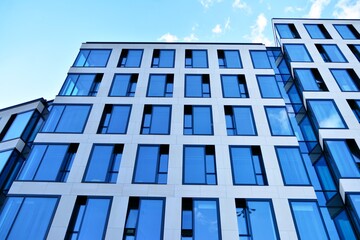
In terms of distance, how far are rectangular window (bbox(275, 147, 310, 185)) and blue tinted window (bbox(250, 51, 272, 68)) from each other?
861cm

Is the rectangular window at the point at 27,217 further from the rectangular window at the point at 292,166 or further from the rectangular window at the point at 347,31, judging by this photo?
the rectangular window at the point at 347,31

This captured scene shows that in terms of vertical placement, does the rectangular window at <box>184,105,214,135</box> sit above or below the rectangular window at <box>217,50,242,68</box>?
below

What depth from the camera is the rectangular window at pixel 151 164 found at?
54.0 ft

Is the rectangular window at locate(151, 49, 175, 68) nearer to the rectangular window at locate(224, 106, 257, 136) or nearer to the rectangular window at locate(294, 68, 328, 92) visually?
the rectangular window at locate(224, 106, 257, 136)

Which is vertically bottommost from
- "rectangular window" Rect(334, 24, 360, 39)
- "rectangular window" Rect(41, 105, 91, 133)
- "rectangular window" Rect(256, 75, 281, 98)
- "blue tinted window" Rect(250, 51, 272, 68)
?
"rectangular window" Rect(41, 105, 91, 133)

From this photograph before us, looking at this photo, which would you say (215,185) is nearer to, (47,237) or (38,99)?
(47,237)

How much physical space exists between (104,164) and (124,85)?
7.39 meters

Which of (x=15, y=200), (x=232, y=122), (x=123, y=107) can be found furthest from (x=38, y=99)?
(x=232, y=122)

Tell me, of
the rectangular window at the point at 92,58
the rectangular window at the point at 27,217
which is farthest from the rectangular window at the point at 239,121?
the rectangular window at the point at 27,217

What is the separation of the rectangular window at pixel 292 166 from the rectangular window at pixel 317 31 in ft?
46.7

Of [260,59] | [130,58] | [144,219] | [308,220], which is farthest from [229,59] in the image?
[144,219]

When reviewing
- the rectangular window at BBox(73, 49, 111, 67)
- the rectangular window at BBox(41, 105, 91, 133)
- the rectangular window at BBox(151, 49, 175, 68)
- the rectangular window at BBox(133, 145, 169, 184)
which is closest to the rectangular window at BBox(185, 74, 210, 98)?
the rectangular window at BBox(151, 49, 175, 68)

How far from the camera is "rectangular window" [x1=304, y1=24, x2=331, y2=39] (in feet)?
86.2

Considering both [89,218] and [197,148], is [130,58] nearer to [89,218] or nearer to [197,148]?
[197,148]
